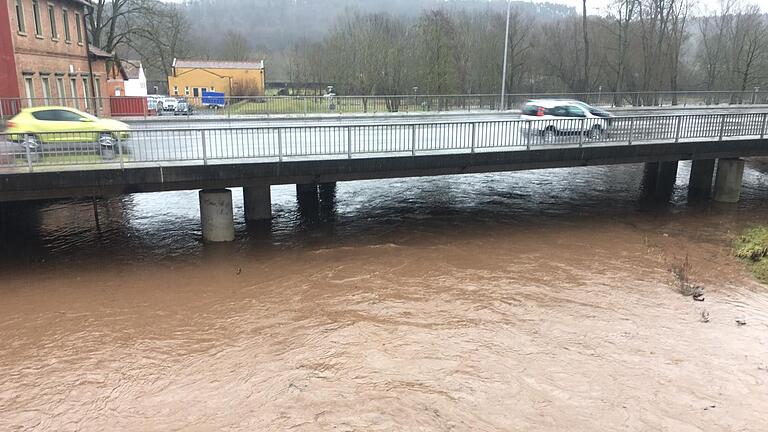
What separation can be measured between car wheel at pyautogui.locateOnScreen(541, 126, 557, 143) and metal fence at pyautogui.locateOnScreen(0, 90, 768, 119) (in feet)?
55.6

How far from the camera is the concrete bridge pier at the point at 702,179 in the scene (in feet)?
76.1

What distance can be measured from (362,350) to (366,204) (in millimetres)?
12003

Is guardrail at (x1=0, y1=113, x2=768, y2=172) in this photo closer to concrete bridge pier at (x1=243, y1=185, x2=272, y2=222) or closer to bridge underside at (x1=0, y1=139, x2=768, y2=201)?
bridge underside at (x1=0, y1=139, x2=768, y2=201)

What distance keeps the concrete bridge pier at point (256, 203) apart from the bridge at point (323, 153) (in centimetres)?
3

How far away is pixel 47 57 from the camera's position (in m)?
27.5

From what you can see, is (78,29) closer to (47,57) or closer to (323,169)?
(47,57)

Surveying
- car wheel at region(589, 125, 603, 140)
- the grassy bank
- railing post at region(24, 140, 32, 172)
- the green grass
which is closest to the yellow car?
railing post at region(24, 140, 32, 172)

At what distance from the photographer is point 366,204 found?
21.8 meters

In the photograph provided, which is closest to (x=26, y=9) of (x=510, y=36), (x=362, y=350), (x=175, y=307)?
(x=175, y=307)

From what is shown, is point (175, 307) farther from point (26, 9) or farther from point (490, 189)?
point (26, 9)

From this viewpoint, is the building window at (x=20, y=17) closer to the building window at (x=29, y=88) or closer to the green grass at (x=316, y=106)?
the building window at (x=29, y=88)

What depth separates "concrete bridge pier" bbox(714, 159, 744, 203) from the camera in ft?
72.1

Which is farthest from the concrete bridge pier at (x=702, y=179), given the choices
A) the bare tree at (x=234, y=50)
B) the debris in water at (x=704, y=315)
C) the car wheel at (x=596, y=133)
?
the bare tree at (x=234, y=50)

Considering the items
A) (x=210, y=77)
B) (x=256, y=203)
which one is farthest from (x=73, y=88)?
(x=210, y=77)
